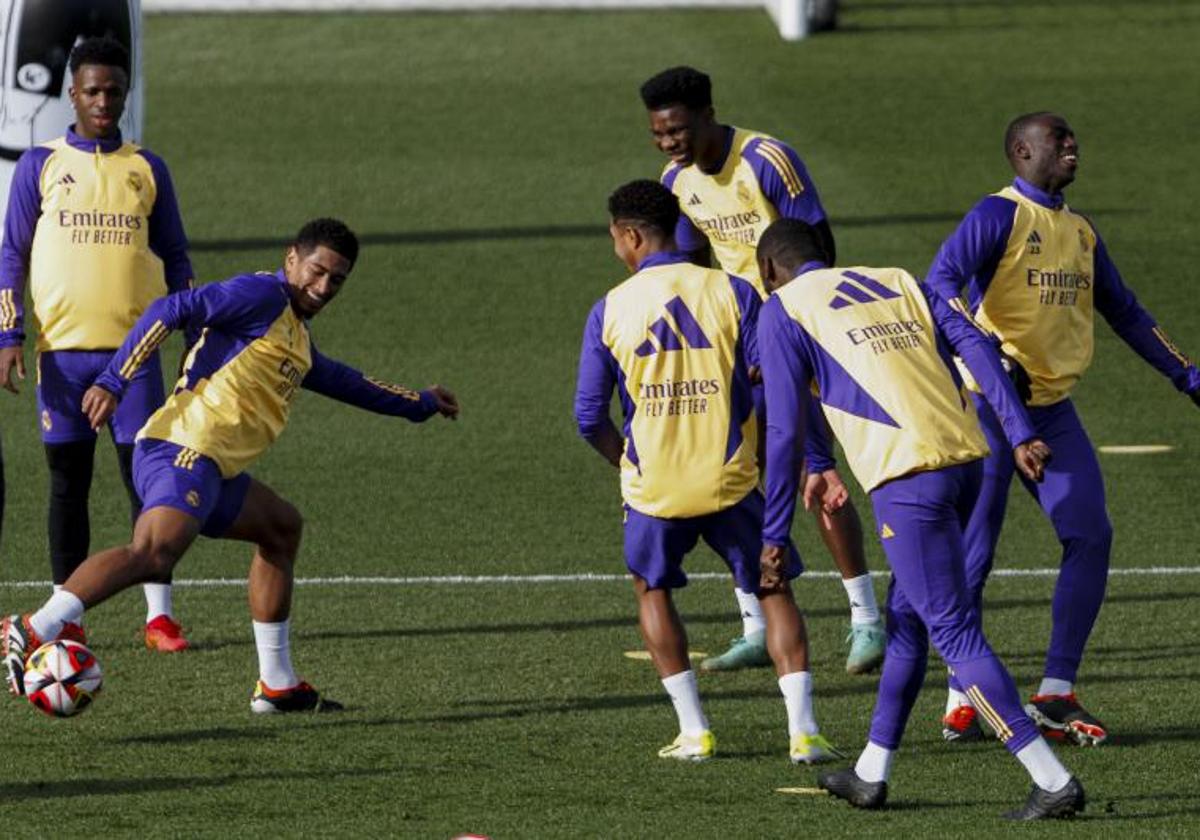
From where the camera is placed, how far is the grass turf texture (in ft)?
27.1

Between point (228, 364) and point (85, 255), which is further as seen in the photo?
point (85, 255)

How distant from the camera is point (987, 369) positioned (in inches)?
311

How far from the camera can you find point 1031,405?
903cm

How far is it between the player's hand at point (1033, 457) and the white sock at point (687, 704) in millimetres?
1387

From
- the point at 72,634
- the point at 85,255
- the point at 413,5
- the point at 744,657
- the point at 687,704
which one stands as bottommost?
the point at 413,5

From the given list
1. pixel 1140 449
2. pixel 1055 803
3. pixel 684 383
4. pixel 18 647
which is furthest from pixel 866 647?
A: pixel 1140 449

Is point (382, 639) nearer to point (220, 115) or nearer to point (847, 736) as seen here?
point (847, 736)

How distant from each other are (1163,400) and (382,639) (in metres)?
7.44

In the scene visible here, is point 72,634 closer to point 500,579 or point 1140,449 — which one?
point 500,579

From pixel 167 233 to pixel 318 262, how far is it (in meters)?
1.45

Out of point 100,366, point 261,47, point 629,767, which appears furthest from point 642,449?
point 261,47

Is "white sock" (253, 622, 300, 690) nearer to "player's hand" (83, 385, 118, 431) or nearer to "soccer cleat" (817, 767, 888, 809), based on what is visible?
"player's hand" (83, 385, 118, 431)

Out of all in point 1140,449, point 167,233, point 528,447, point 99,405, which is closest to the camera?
point 99,405

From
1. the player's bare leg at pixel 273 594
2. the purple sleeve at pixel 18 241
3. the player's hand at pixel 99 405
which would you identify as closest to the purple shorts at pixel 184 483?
the player's bare leg at pixel 273 594
